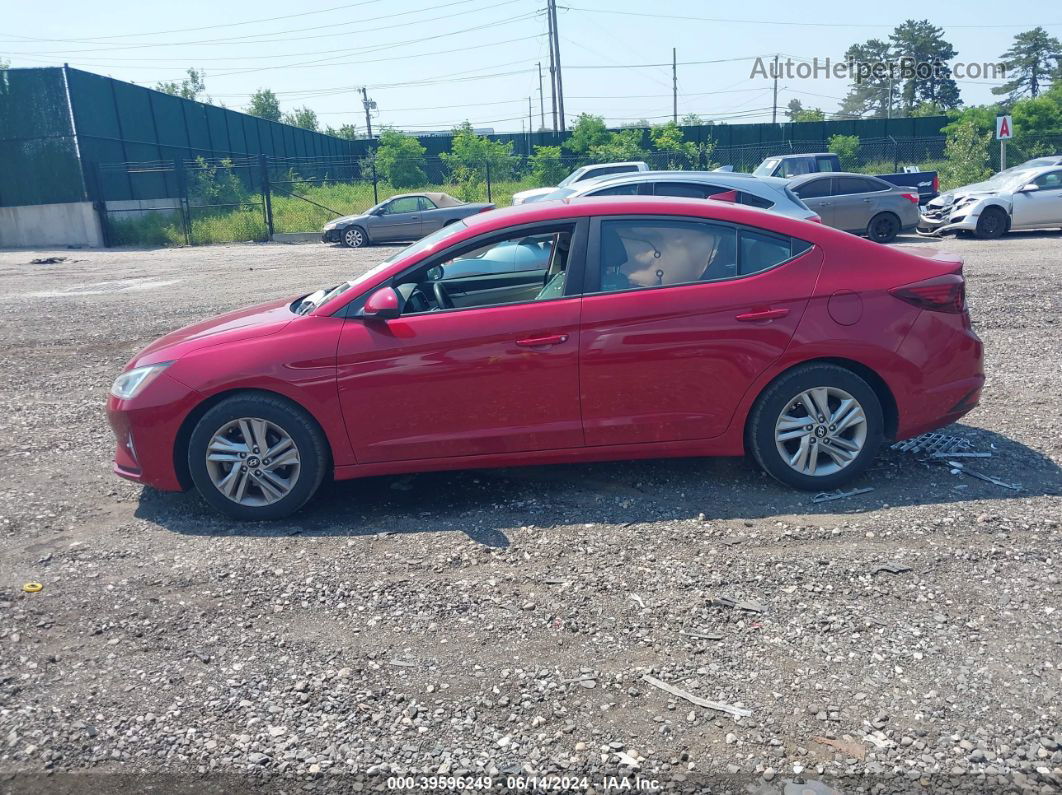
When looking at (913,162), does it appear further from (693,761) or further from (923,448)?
(693,761)

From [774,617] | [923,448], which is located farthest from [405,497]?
[923,448]

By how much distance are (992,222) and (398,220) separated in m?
15.0

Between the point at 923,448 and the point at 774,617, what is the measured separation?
2.48 m

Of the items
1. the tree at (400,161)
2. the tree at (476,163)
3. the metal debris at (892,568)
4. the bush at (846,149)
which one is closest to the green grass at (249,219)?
the tree at (476,163)

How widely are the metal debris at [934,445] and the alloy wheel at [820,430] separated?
2.56ft

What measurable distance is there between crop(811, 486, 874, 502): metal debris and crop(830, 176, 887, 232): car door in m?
16.0

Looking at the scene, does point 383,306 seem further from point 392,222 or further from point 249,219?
point 249,219

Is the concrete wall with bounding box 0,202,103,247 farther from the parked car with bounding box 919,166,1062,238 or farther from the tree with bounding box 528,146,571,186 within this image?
the parked car with bounding box 919,166,1062,238

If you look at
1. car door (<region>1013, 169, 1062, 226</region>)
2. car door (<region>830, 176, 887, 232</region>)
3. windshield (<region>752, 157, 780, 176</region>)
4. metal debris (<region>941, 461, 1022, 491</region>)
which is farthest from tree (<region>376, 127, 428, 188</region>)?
metal debris (<region>941, 461, 1022, 491</region>)

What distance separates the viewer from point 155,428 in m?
4.80

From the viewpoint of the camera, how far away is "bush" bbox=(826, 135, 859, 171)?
3850cm

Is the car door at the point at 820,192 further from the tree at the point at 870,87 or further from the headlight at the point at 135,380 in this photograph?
the tree at the point at 870,87

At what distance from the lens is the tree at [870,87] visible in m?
75.8

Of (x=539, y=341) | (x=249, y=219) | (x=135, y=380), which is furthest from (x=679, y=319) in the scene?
(x=249, y=219)
